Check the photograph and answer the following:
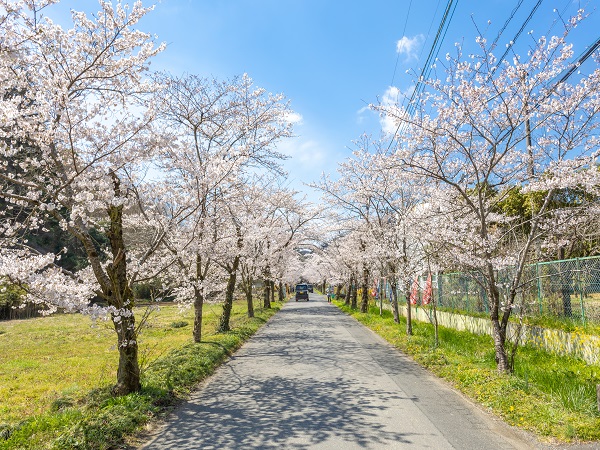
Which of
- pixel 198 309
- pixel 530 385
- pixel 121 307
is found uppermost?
pixel 121 307

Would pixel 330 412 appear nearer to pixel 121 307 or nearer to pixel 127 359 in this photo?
pixel 127 359

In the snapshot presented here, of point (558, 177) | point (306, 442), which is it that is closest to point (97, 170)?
point (306, 442)

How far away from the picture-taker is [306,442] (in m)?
4.95

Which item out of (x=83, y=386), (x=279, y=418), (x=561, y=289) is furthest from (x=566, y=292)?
(x=83, y=386)

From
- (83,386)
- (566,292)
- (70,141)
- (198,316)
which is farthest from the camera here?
(198,316)

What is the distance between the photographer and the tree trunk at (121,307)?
6.73 metres

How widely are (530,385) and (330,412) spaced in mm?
3173

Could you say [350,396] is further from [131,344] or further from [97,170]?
[97,170]

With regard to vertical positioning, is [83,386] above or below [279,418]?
below

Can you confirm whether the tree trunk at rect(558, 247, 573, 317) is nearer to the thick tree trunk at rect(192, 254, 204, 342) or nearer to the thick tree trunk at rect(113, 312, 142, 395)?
the thick tree trunk at rect(113, 312, 142, 395)

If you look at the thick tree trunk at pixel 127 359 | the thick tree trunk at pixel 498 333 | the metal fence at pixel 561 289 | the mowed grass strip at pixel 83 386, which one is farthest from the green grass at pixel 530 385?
the thick tree trunk at pixel 127 359

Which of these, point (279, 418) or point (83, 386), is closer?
point (279, 418)

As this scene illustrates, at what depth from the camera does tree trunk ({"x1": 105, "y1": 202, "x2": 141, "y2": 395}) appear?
6730mm

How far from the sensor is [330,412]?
20.2 feet
